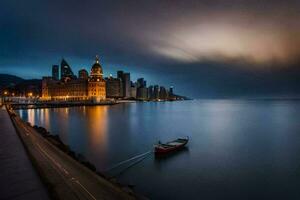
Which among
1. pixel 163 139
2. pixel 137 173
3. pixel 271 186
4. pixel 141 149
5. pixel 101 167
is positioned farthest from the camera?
pixel 163 139

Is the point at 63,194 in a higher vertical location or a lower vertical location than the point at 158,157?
higher

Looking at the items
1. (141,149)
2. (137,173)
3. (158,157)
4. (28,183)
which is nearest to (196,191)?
(137,173)

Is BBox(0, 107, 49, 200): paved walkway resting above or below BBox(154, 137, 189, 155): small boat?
above

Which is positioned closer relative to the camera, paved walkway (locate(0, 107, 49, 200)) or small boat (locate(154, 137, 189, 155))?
paved walkway (locate(0, 107, 49, 200))

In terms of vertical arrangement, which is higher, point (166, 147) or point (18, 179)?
point (18, 179)

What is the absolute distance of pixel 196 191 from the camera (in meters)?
18.1

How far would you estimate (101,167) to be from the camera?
23.9 meters

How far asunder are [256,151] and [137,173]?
752 inches

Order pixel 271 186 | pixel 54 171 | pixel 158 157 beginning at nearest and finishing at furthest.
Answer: pixel 54 171 → pixel 271 186 → pixel 158 157

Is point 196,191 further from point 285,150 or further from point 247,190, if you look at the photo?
point 285,150

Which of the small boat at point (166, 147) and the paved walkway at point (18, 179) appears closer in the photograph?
the paved walkway at point (18, 179)

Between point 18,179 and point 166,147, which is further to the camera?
point 166,147

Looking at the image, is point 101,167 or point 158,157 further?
point 158,157

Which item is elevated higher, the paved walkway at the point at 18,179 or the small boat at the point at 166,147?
the paved walkway at the point at 18,179
